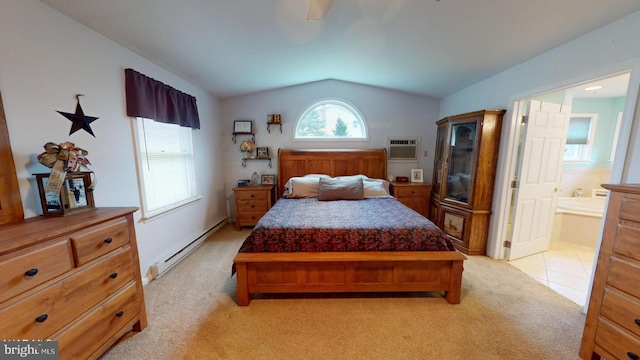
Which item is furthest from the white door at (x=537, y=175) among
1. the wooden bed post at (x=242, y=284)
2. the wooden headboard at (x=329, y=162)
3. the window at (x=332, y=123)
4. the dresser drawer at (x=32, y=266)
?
the dresser drawer at (x=32, y=266)

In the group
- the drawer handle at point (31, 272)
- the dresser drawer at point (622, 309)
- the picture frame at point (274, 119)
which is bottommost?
the dresser drawer at point (622, 309)

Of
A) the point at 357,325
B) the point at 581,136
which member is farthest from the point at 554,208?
the point at 357,325

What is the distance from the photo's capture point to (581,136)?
3822mm

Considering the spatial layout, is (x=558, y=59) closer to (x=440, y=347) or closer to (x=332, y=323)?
(x=440, y=347)

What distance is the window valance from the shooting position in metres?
2.08

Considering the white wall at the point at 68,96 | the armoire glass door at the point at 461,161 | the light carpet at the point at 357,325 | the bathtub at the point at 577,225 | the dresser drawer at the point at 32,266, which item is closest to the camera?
the dresser drawer at the point at 32,266

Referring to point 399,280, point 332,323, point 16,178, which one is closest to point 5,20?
point 16,178

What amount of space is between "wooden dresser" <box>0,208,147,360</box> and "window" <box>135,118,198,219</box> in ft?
3.01

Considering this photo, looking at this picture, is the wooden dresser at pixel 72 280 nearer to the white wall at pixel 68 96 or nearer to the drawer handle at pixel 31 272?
the drawer handle at pixel 31 272

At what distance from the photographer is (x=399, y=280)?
1.96 m

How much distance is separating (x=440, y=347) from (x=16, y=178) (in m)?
2.90

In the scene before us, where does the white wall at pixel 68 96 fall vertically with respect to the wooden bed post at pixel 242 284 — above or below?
above

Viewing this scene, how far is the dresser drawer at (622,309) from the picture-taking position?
3.86ft

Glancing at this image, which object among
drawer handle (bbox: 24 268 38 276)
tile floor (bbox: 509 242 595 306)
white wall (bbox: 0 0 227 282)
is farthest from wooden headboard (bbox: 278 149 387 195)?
drawer handle (bbox: 24 268 38 276)
